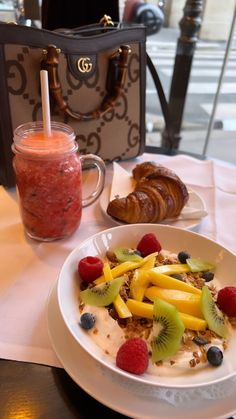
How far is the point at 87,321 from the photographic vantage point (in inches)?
19.9

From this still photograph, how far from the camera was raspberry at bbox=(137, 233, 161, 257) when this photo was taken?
652 millimetres

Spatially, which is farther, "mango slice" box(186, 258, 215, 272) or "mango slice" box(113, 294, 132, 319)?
"mango slice" box(186, 258, 215, 272)

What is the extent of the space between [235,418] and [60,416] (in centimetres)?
21

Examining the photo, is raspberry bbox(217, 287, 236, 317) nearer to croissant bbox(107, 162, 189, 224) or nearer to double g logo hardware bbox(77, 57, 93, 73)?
croissant bbox(107, 162, 189, 224)

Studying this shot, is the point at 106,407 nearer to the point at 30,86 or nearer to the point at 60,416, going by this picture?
the point at 60,416

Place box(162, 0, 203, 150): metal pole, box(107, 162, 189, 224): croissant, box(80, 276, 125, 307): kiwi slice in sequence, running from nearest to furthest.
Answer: box(80, 276, 125, 307): kiwi slice
box(107, 162, 189, 224): croissant
box(162, 0, 203, 150): metal pole

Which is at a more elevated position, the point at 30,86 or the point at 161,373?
the point at 30,86

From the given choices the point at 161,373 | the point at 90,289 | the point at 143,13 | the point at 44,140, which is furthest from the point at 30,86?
the point at 143,13

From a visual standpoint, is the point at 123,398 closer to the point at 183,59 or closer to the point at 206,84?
the point at 183,59

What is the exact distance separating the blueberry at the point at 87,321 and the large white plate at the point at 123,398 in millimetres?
28

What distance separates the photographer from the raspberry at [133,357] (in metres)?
0.44

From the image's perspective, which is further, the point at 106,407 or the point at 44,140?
the point at 44,140

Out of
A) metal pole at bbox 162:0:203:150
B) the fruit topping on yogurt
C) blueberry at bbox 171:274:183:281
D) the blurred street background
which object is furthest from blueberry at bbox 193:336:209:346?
the blurred street background

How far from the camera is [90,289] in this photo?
56cm
